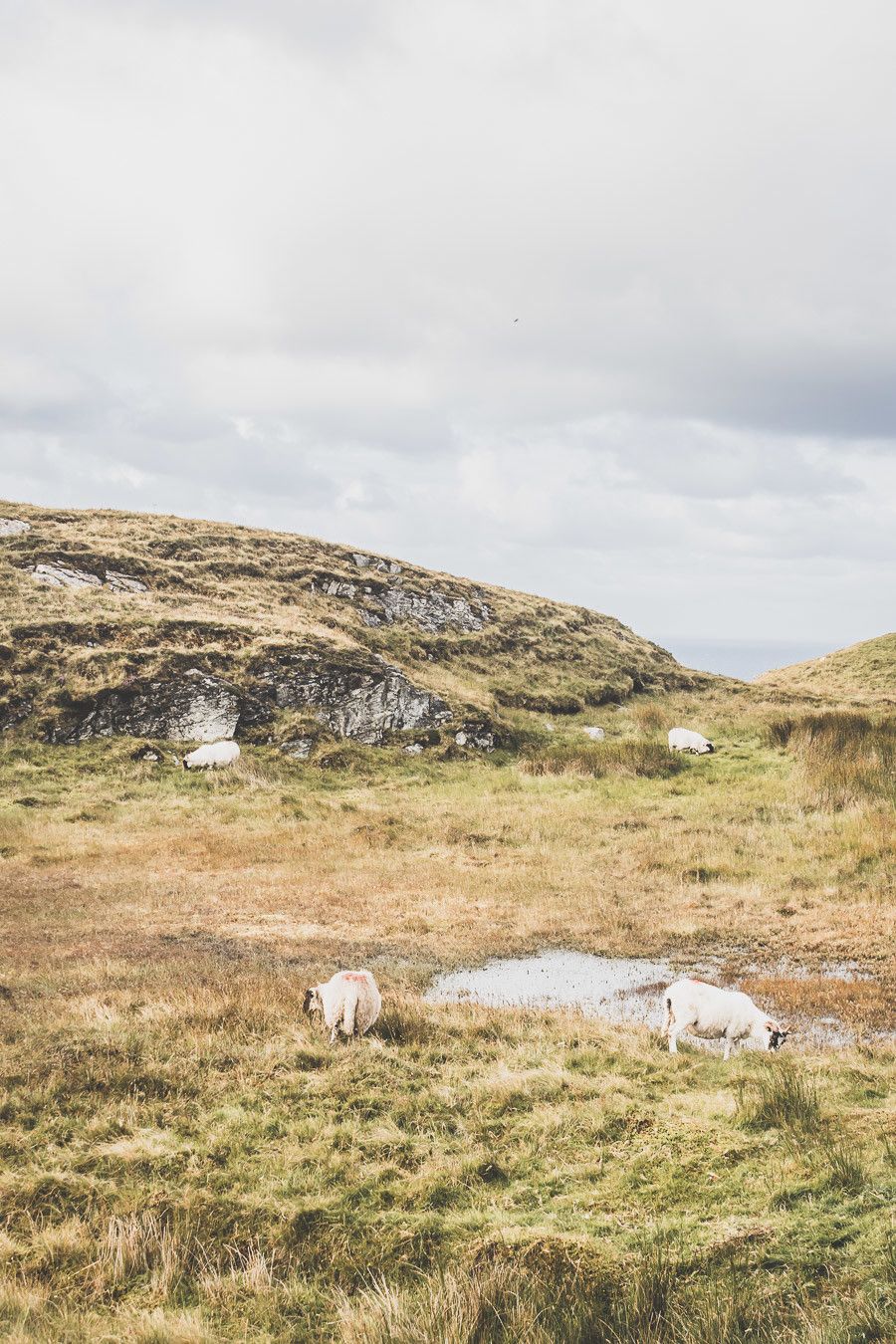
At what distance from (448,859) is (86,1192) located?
614 inches

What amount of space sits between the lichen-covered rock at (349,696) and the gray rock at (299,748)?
6.18ft

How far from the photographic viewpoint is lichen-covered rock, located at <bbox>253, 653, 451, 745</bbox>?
3719 centimetres

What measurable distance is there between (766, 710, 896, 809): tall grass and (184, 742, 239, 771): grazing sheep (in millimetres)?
21045

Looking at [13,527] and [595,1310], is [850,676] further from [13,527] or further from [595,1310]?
[595,1310]

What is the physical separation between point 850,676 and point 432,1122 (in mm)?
69752

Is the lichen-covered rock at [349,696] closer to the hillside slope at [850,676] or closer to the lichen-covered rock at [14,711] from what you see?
the lichen-covered rock at [14,711]

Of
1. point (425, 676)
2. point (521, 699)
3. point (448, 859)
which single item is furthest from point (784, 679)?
point (448, 859)

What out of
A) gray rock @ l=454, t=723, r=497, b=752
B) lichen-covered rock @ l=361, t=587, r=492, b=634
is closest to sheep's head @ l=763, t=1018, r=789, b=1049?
gray rock @ l=454, t=723, r=497, b=752

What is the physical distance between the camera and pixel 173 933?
1498 centimetres

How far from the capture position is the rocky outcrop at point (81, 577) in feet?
149

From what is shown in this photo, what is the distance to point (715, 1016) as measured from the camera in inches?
378

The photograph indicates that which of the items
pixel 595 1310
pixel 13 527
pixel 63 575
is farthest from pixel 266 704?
pixel 595 1310

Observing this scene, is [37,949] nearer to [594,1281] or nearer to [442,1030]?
[442,1030]

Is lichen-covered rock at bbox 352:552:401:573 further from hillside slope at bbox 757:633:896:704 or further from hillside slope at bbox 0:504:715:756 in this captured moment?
hillside slope at bbox 757:633:896:704
